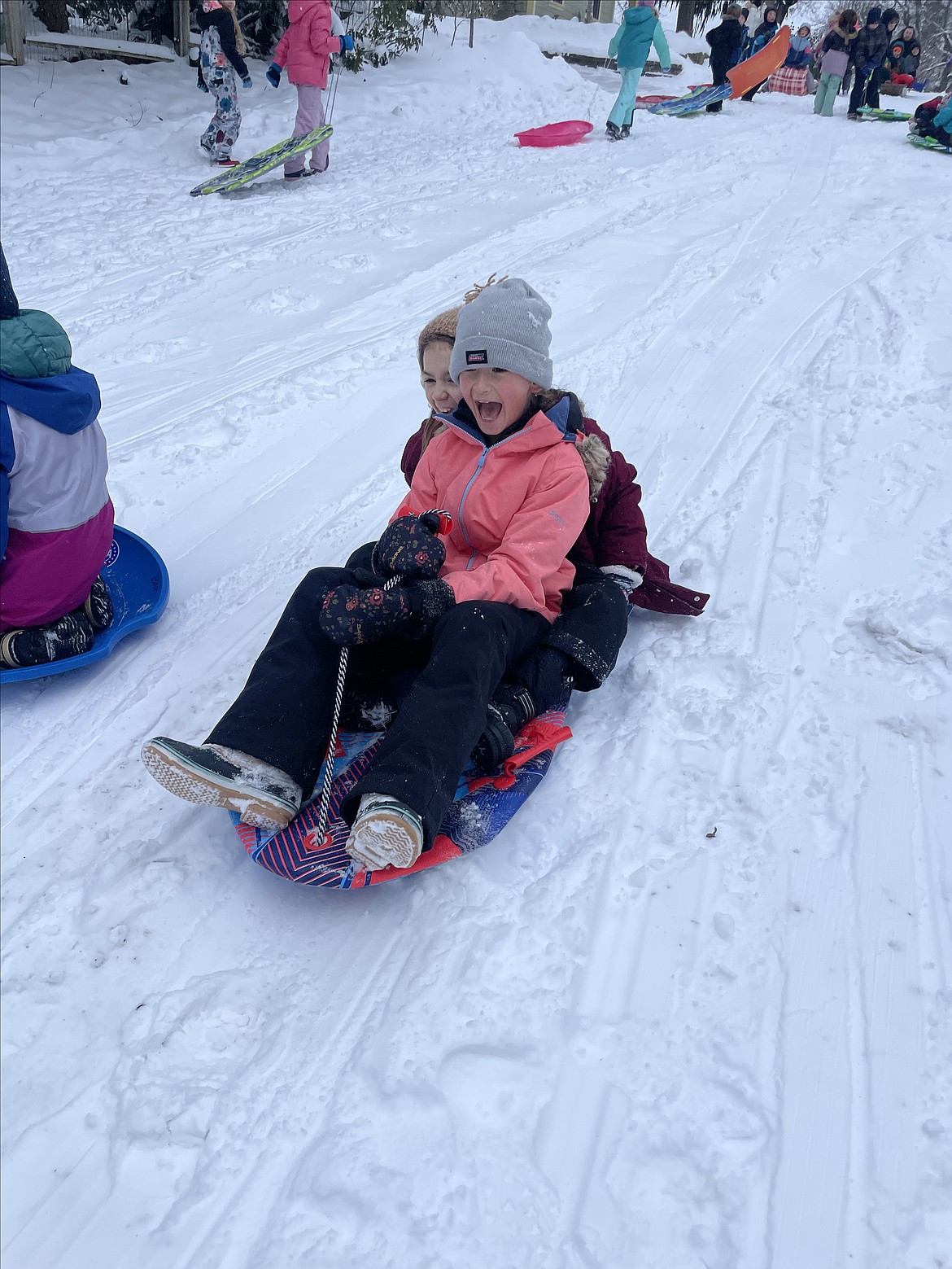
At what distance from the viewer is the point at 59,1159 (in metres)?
1.53

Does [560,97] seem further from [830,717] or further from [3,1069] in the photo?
[3,1069]

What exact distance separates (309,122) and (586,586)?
7.74 metres

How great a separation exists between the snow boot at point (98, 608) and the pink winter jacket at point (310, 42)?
24.4ft

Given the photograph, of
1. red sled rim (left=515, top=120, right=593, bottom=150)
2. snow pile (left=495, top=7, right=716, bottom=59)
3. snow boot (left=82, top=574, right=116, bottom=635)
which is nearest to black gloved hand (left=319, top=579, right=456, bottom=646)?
snow boot (left=82, top=574, right=116, bottom=635)

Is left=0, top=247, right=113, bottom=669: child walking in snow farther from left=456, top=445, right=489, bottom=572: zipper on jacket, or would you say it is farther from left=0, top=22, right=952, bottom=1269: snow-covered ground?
left=456, top=445, right=489, bottom=572: zipper on jacket

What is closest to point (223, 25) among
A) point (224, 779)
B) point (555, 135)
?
point (555, 135)

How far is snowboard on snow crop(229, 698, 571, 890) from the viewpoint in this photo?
1.96 meters

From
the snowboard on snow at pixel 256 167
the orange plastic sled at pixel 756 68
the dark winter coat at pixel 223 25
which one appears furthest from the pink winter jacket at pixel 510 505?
the orange plastic sled at pixel 756 68

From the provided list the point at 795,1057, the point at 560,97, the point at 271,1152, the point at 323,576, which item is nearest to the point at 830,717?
the point at 795,1057

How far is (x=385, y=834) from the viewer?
1.83m

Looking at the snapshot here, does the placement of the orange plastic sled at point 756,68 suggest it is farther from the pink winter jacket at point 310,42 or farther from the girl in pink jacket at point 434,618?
the girl in pink jacket at point 434,618

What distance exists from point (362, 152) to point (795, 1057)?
384 inches

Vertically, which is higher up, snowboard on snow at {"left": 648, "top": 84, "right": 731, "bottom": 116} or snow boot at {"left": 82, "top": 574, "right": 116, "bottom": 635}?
snowboard on snow at {"left": 648, "top": 84, "right": 731, "bottom": 116}

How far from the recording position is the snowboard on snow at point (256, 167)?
24.5 ft
